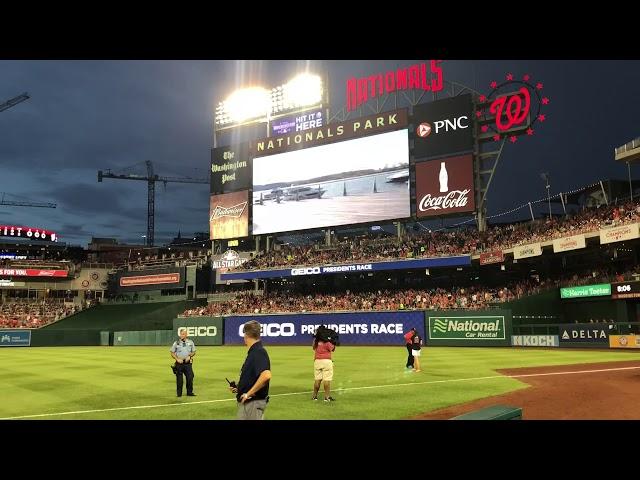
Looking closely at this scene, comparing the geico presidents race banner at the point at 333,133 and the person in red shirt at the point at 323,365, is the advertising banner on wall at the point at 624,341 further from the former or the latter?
the geico presidents race banner at the point at 333,133

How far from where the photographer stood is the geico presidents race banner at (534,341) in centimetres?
3390

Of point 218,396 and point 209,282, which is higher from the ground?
point 209,282

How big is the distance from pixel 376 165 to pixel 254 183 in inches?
588

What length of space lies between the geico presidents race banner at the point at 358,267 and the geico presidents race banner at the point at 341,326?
5.14 m

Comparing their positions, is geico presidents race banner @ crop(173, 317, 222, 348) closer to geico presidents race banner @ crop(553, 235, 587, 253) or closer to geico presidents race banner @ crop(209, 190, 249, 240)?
geico presidents race banner @ crop(209, 190, 249, 240)

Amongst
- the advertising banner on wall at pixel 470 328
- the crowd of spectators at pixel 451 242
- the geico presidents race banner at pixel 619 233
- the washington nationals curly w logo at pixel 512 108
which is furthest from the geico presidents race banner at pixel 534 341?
the washington nationals curly w logo at pixel 512 108

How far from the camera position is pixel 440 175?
159 ft

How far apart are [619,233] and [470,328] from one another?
36.7 ft

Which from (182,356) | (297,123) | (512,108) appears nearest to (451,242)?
(512,108)

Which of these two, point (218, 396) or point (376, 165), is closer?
point (218, 396)

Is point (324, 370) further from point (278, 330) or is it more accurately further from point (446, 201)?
point (446, 201)
